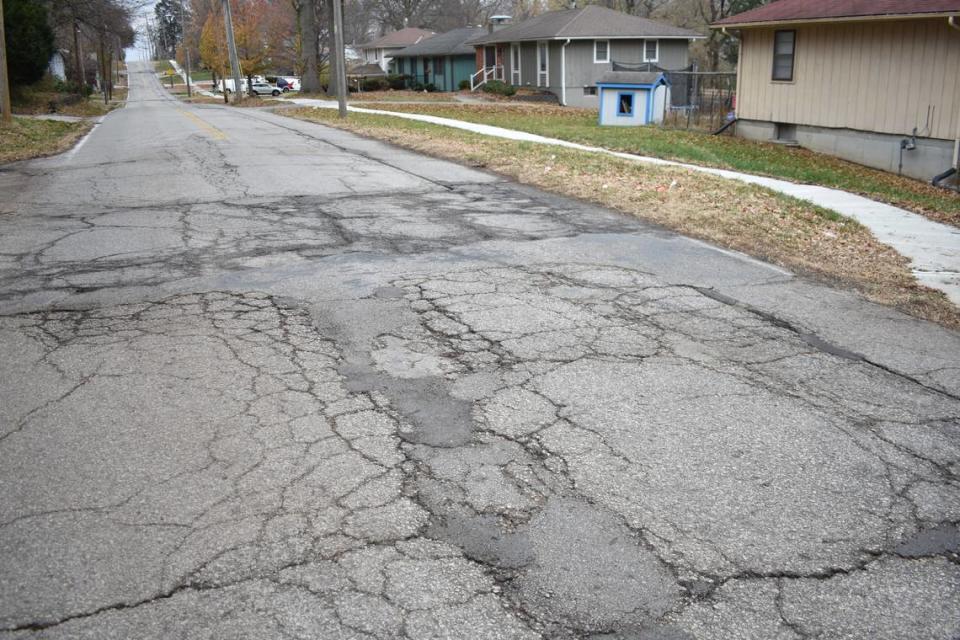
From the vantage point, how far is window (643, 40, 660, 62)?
45.6 m

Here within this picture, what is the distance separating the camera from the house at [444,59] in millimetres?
58656

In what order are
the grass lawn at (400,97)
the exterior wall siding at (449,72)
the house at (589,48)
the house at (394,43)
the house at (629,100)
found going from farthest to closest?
1. the house at (394,43)
2. the exterior wall siding at (449,72)
3. the house at (589,48)
4. the grass lawn at (400,97)
5. the house at (629,100)

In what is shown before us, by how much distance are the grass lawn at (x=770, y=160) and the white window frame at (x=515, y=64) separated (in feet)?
71.3

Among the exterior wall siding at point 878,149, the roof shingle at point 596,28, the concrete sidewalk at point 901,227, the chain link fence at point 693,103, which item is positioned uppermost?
the roof shingle at point 596,28

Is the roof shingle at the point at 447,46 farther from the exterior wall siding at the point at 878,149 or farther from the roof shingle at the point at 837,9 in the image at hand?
the exterior wall siding at the point at 878,149

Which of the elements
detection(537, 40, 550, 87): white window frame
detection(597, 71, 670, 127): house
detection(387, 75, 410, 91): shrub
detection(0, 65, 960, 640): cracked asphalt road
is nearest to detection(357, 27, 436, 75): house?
detection(387, 75, 410, 91): shrub

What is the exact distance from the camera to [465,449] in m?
4.38

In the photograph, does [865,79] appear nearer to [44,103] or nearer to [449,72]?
[44,103]

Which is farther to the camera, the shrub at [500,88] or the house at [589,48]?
the shrub at [500,88]

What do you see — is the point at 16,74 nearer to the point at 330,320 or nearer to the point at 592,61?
the point at 592,61

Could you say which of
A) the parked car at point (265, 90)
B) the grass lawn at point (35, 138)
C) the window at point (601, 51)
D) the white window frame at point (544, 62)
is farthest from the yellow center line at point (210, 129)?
the parked car at point (265, 90)

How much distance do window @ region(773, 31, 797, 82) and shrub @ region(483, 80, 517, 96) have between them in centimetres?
2415

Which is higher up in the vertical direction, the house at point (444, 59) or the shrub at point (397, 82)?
the house at point (444, 59)

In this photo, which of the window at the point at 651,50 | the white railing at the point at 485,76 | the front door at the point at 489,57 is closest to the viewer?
the window at the point at 651,50
